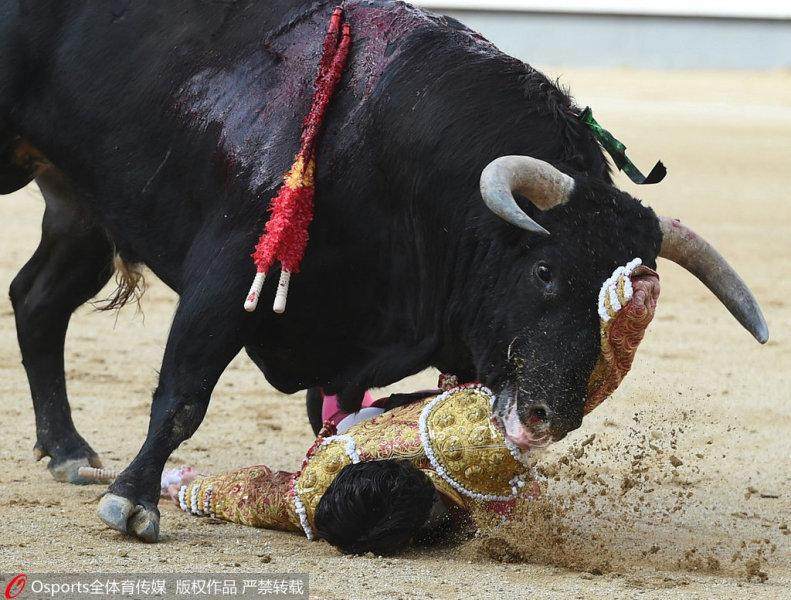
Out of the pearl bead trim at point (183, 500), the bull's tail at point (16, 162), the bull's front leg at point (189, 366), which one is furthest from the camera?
the bull's tail at point (16, 162)

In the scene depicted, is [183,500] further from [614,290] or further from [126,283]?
[614,290]

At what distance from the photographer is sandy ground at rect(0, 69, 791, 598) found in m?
3.68

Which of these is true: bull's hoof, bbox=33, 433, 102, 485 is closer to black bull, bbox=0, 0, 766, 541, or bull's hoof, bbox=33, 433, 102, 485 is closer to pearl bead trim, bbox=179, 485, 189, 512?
pearl bead trim, bbox=179, 485, 189, 512

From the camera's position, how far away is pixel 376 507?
3.74m

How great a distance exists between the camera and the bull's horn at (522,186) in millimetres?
Answer: 3574

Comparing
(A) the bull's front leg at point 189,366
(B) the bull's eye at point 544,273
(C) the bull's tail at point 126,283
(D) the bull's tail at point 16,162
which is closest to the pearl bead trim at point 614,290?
(B) the bull's eye at point 544,273

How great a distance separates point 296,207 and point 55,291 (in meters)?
1.44

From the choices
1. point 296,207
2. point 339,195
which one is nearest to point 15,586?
point 296,207

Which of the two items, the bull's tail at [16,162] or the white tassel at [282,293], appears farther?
the bull's tail at [16,162]

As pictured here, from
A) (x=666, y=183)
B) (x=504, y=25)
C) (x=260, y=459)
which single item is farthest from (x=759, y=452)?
(x=504, y=25)

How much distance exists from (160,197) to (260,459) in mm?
1284

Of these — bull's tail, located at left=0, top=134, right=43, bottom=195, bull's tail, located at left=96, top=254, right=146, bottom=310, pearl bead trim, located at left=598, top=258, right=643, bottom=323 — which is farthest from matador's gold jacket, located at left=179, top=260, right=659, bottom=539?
bull's tail, located at left=0, top=134, right=43, bottom=195

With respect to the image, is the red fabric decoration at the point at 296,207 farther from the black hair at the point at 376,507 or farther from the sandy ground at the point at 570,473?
the sandy ground at the point at 570,473

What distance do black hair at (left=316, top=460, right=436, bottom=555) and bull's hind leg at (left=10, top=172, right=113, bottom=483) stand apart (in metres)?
1.41
